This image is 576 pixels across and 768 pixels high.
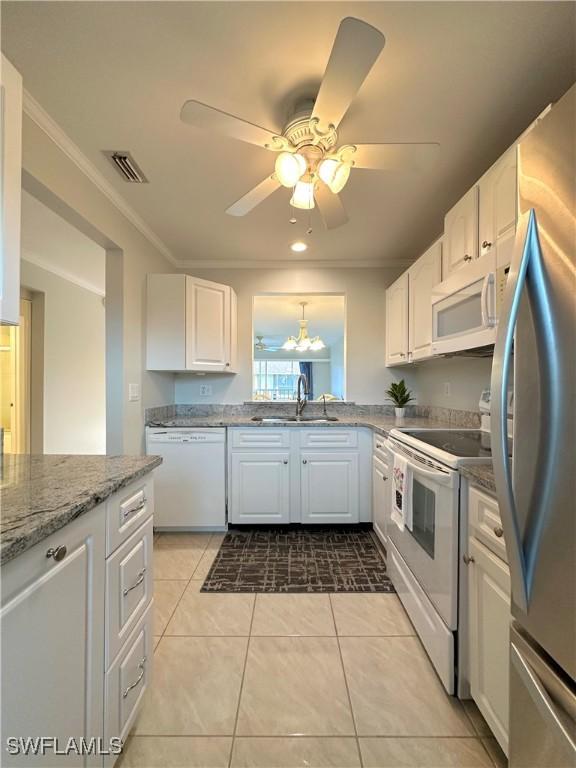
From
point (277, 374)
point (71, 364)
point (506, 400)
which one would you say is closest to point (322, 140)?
point (506, 400)

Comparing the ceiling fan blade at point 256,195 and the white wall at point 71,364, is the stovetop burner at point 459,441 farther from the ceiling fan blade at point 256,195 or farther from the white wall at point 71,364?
the white wall at point 71,364

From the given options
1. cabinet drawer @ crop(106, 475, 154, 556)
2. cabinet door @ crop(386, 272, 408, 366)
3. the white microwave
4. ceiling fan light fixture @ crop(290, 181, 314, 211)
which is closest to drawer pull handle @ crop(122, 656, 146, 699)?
cabinet drawer @ crop(106, 475, 154, 556)

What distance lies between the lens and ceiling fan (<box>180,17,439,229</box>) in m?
1.05

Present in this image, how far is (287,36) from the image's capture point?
3.83ft

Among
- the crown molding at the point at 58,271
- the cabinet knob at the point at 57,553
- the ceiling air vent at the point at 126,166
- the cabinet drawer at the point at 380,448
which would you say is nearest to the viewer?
the cabinet knob at the point at 57,553

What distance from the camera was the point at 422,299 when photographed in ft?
7.68

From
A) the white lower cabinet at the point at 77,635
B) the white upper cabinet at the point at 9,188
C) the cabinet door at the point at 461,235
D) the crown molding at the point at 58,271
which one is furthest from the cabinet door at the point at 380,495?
the crown molding at the point at 58,271

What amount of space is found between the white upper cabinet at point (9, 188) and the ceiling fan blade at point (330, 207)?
3.89ft

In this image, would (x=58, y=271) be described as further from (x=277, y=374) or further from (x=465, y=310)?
(x=277, y=374)

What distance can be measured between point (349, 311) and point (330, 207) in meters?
1.74

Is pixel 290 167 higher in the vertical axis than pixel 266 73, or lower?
lower

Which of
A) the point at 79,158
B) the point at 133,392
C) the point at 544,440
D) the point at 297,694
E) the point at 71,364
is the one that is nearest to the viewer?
the point at 544,440

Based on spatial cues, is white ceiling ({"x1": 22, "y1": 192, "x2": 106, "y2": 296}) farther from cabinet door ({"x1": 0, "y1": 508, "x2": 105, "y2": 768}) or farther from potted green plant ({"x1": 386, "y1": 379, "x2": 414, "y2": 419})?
potted green plant ({"x1": 386, "y1": 379, "x2": 414, "y2": 419})

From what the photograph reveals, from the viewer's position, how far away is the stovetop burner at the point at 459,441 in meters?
Answer: 1.39
